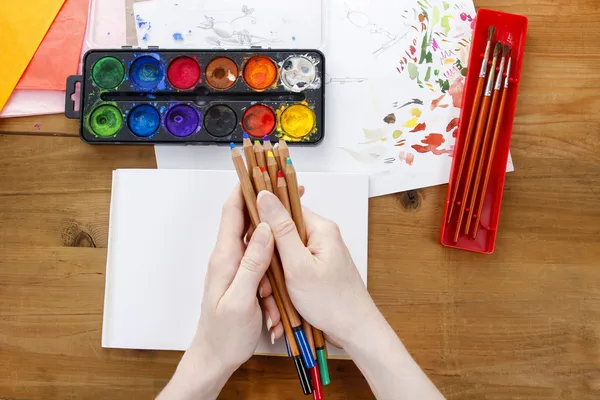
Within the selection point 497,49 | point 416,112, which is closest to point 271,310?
point 416,112

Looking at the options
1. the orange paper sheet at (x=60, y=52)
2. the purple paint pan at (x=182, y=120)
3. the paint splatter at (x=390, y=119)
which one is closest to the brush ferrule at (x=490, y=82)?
the paint splatter at (x=390, y=119)

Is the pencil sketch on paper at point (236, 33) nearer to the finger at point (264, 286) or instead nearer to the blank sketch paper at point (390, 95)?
the blank sketch paper at point (390, 95)

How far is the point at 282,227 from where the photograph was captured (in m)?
0.56

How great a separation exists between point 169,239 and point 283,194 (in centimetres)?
23

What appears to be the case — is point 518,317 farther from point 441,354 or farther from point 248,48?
point 248,48

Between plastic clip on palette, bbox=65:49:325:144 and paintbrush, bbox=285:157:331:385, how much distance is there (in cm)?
16

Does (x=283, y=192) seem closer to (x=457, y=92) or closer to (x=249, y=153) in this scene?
(x=249, y=153)

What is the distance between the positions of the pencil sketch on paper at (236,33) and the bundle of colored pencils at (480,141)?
30 cm

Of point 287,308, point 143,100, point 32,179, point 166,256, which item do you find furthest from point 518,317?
point 32,179

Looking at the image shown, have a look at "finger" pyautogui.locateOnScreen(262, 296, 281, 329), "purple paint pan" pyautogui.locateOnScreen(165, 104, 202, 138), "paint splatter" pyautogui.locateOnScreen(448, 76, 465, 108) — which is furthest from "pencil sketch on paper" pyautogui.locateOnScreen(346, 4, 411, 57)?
"finger" pyautogui.locateOnScreen(262, 296, 281, 329)

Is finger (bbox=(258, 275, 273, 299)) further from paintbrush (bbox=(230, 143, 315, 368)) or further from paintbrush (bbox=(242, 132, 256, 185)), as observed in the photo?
paintbrush (bbox=(242, 132, 256, 185))

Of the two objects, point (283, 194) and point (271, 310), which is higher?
point (283, 194)

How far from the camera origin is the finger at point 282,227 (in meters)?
0.54

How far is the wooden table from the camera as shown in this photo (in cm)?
70
